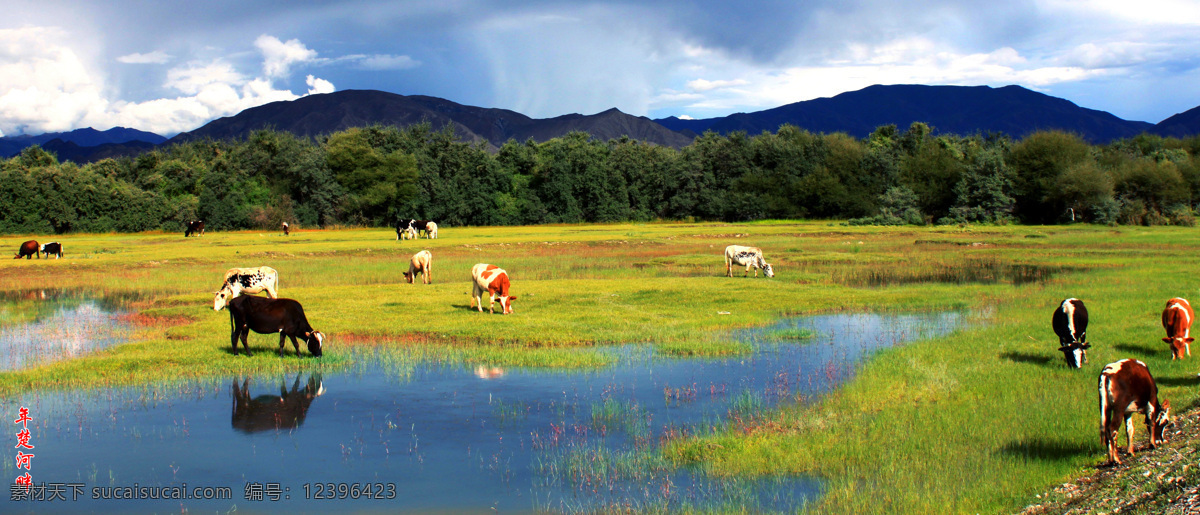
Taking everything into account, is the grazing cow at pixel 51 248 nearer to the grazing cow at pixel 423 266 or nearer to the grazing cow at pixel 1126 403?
the grazing cow at pixel 423 266

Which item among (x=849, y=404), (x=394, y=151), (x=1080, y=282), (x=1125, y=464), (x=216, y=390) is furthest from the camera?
(x=394, y=151)

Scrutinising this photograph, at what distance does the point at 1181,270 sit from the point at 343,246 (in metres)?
42.3

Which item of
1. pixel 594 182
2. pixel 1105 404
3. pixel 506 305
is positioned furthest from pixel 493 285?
pixel 594 182

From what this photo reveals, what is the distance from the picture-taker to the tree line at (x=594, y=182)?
70438 millimetres

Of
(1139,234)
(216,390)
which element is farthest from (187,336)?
(1139,234)

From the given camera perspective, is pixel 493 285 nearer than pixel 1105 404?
No

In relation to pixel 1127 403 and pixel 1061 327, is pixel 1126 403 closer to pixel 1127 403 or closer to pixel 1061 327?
pixel 1127 403

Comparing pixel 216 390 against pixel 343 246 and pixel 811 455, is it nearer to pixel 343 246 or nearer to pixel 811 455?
pixel 811 455

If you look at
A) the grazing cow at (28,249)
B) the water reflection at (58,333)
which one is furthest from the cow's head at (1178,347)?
the grazing cow at (28,249)

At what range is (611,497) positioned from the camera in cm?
864

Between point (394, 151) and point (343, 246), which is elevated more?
point (394, 151)

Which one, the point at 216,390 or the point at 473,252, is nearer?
the point at 216,390

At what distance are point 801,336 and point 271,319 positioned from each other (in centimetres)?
1106

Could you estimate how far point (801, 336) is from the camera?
18.4 meters
